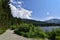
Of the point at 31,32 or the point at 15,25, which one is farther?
the point at 15,25

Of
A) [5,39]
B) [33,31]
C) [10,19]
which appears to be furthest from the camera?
[10,19]

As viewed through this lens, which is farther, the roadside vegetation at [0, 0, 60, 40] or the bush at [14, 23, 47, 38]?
the roadside vegetation at [0, 0, 60, 40]

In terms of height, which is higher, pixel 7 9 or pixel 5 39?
pixel 7 9

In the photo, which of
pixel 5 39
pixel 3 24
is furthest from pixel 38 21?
pixel 3 24

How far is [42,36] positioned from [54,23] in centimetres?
197

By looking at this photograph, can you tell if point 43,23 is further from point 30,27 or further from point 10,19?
point 10,19

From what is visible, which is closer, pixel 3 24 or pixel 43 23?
pixel 43 23

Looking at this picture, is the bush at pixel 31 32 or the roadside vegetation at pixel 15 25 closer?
the bush at pixel 31 32

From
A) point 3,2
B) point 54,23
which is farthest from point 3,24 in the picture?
point 54,23

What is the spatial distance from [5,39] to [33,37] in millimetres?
1593

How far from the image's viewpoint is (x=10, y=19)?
2217cm

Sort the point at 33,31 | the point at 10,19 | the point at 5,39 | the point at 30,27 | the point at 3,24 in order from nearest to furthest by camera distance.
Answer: the point at 5,39 → the point at 33,31 → the point at 30,27 → the point at 3,24 → the point at 10,19

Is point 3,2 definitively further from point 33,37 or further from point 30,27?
point 33,37

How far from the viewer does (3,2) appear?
889 inches
